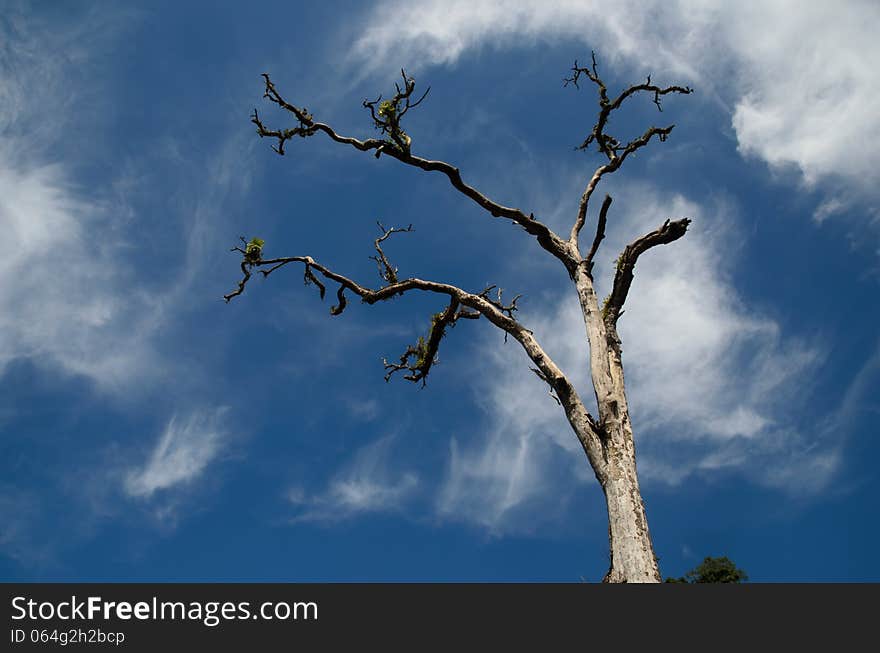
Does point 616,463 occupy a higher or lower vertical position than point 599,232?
lower

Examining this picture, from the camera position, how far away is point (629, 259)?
883 cm

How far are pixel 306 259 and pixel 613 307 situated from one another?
542 cm

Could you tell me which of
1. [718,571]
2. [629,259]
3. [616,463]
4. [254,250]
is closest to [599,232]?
[629,259]

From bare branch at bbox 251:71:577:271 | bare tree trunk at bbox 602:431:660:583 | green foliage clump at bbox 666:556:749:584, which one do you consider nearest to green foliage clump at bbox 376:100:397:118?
bare branch at bbox 251:71:577:271

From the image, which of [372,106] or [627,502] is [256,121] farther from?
[627,502]

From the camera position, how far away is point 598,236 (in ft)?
31.0

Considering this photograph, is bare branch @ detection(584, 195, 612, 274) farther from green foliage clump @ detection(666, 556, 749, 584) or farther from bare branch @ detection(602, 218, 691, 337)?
green foliage clump @ detection(666, 556, 749, 584)

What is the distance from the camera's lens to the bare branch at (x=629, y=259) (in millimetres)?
8734

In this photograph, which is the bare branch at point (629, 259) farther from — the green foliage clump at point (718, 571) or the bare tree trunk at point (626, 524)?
the green foliage clump at point (718, 571)

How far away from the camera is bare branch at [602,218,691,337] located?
28.7ft

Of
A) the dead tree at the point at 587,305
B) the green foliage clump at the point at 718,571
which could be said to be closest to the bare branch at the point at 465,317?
the dead tree at the point at 587,305

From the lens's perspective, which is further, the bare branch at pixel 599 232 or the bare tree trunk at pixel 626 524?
the bare branch at pixel 599 232

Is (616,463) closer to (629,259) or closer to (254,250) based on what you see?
(629,259)
